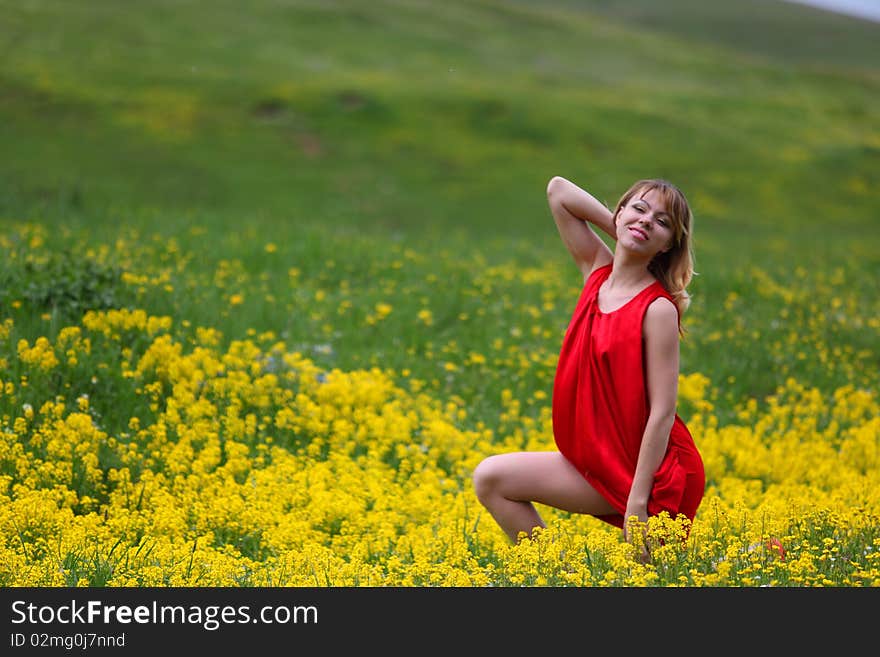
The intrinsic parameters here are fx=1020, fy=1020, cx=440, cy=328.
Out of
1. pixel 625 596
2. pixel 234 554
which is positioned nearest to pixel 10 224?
pixel 234 554

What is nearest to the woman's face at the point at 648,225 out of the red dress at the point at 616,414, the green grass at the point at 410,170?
the red dress at the point at 616,414

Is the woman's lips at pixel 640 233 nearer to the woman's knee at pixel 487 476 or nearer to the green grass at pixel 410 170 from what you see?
the woman's knee at pixel 487 476

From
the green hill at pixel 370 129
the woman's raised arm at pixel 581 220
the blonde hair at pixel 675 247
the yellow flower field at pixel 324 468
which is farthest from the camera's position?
the green hill at pixel 370 129

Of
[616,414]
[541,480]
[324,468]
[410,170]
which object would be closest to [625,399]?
[616,414]

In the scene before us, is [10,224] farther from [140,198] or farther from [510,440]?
[510,440]

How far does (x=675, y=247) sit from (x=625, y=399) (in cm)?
87

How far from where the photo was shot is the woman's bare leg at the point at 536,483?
5.48 meters

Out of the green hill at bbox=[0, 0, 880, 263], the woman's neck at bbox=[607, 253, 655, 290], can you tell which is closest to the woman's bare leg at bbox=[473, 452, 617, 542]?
the woman's neck at bbox=[607, 253, 655, 290]

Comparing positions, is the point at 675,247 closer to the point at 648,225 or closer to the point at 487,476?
the point at 648,225

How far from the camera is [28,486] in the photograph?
6.84 m

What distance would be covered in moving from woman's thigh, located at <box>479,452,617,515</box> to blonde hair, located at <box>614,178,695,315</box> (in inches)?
41.8

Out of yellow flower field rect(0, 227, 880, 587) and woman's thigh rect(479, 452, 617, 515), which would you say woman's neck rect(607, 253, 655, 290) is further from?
yellow flower field rect(0, 227, 880, 587)

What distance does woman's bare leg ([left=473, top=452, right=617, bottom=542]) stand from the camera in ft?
18.0

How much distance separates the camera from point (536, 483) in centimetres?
550
